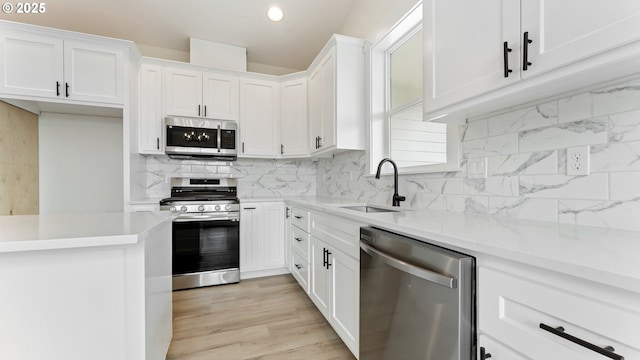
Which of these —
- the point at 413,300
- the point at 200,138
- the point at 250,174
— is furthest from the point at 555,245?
the point at 250,174

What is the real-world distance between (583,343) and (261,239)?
2.91 m

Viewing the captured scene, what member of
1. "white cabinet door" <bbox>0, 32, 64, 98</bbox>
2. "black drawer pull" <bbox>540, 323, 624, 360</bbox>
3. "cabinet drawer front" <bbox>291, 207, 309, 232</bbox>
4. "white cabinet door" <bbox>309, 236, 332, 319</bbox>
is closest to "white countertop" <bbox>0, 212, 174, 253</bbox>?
"white cabinet door" <bbox>309, 236, 332, 319</bbox>

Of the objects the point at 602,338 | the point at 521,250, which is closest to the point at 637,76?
the point at 521,250

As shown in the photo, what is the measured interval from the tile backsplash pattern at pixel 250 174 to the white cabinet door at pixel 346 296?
212 cm

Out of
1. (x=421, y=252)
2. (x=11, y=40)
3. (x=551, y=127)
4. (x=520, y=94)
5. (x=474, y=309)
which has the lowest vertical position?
(x=474, y=309)

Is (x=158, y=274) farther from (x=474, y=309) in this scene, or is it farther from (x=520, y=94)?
(x=520, y=94)

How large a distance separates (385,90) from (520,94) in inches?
59.8

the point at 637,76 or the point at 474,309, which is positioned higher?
the point at 637,76

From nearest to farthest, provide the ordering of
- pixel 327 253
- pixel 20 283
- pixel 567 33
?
pixel 567 33 → pixel 20 283 → pixel 327 253

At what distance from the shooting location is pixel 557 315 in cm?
64

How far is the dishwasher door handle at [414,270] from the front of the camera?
2.94ft

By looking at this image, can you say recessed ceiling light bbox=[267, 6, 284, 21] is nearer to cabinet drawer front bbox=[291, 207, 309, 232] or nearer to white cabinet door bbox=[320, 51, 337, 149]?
white cabinet door bbox=[320, 51, 337, 149]

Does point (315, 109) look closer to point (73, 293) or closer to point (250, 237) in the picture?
point (250, 237)

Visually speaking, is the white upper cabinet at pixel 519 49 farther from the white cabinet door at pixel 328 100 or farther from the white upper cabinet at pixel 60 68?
the white upper cabinet at pixel 60 68
